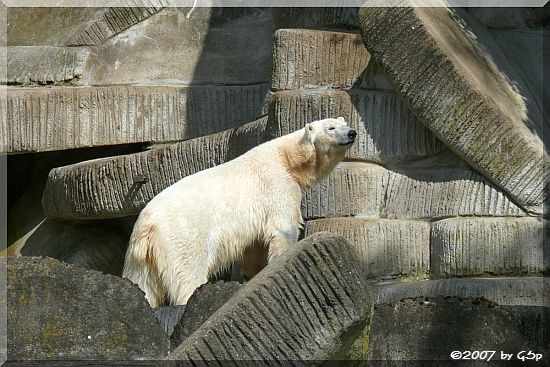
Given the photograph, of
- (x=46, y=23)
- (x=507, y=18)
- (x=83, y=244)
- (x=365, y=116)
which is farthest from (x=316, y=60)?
(x=46, y=23)

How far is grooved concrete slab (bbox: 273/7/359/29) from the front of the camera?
9961 millimetres

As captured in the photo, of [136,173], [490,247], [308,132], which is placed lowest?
[136,173]

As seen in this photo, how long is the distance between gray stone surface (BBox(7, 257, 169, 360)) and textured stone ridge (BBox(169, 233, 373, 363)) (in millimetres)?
307

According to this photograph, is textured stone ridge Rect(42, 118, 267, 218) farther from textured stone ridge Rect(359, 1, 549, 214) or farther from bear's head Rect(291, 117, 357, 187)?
textured stone ridge Rect(359, 1, 549, 214)

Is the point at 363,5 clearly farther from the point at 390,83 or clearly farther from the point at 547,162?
the point at 547,162

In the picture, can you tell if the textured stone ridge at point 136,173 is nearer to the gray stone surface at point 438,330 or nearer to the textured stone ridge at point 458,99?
the textured stone ridge at point 458,99

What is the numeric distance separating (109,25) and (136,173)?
1675mm

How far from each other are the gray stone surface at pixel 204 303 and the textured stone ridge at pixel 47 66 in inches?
246

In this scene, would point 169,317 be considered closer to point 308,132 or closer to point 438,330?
point 438,330

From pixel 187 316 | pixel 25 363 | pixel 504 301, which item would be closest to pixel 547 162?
pixel 504 301

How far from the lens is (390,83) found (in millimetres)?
9047

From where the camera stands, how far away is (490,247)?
823cm

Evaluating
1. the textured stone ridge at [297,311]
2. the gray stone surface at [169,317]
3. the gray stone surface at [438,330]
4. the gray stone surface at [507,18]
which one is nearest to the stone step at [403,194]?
the gray stone surface at [507,18]

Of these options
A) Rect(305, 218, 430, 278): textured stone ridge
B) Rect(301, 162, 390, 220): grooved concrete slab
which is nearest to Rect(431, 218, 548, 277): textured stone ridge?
Rect(305, 218, 430, 278): textured stone ridge
